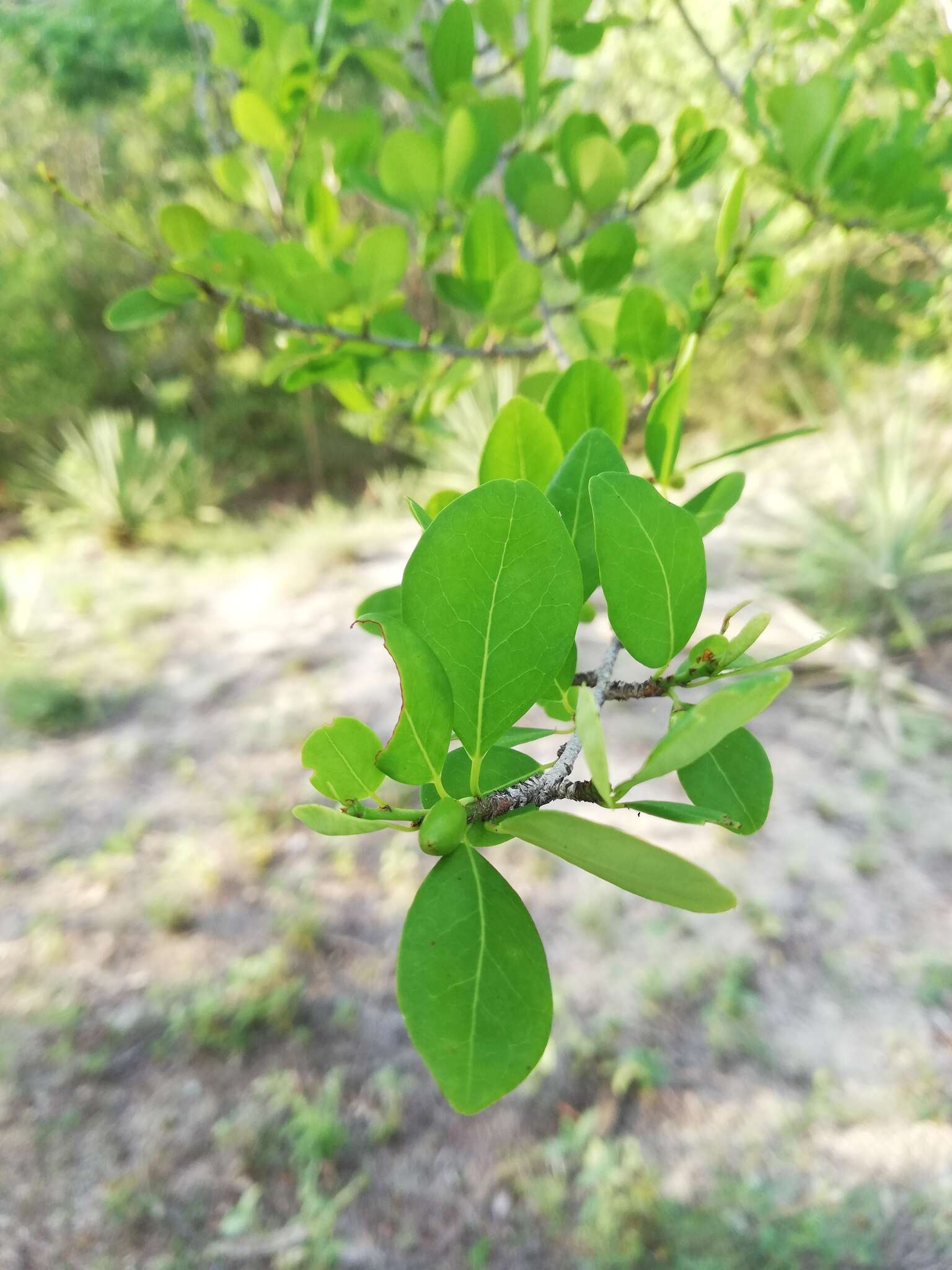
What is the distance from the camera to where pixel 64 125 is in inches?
188

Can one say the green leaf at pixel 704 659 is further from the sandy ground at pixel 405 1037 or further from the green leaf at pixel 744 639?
the sandy ground at pixel 405 1037

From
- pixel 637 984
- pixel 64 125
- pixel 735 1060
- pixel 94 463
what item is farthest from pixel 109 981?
pixel 64 125

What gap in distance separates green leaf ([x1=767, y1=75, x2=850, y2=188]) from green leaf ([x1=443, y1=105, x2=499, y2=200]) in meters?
0.18

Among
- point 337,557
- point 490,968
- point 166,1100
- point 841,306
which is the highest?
point 490,968

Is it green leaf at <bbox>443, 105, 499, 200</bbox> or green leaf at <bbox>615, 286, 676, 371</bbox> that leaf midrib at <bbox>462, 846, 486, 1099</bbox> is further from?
green leaf at <bbox>443, 105, 499, 200</bbox>

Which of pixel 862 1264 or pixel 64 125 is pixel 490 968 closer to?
pixel 862 1264

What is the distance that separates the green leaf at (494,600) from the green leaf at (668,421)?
4.3 inches

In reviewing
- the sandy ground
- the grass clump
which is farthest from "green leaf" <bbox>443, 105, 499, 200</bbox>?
the grass clump

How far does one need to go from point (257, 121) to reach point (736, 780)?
0.55 m

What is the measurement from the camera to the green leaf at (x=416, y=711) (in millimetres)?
203

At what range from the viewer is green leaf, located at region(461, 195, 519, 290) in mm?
433

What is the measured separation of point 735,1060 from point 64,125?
6.04 m

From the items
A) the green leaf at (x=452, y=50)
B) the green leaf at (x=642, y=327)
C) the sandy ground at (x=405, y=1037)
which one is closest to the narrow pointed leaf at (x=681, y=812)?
the green leaf at (x=642, y=327)

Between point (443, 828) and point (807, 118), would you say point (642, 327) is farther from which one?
point (443, 828)
